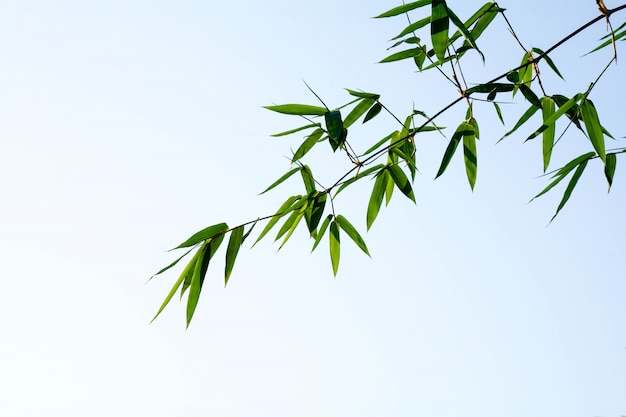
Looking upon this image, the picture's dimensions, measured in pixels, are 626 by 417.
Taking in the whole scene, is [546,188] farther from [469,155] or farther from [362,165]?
[362,165]

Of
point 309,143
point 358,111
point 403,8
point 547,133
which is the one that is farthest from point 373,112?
point 547,133

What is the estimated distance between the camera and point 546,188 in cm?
149

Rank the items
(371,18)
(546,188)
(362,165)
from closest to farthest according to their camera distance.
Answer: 1. (362,165)
2. (371,18)
3. (546,188)

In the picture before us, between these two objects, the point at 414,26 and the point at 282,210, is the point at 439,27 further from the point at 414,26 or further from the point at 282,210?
the point at 282,210

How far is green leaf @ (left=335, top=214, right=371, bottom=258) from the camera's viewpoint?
147 cm

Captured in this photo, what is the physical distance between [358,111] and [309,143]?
0.42 ft

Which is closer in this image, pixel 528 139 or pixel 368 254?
pixel 528 139

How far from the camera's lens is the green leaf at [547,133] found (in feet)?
4.62

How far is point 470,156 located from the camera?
4.62 feet

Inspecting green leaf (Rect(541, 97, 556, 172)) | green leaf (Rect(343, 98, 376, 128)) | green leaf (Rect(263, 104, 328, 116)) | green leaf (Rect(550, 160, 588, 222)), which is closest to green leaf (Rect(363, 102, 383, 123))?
green leaf (Rect(343, 98, 376, 128))

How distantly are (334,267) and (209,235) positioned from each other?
354mm

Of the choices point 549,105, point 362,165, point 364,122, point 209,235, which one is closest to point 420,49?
point 364,122

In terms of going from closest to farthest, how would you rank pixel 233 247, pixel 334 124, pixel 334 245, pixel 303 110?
pixel 334 124 < pixel 233 247 < pixel 303 110 < pixel 334 245

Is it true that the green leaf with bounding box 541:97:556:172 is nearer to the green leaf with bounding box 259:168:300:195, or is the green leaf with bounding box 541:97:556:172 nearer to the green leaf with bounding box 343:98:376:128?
the green leaf with bounding box 343:98:376:128
